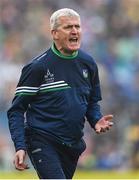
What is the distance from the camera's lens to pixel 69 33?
8.14 metres

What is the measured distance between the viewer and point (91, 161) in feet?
56.4

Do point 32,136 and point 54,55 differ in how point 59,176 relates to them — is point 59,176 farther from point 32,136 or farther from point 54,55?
point 54,55

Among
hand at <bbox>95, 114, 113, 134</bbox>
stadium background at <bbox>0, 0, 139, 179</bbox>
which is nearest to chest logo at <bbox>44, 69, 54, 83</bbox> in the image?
hand at <bbox>95, 114, 113, 134</bbox>

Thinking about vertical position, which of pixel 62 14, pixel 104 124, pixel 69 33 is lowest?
pixel 104 124

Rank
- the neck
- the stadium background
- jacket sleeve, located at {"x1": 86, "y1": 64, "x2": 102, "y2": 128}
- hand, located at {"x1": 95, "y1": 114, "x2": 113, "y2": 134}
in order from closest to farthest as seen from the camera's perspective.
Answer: hand, located at {"x1": 95, "y1": 114, "x2": 113, "y2": 134} → the neck → jacket sleeve, located at {"x1": 86, "y1": 64, "x2": 102, "y2": 128} → the stadium background

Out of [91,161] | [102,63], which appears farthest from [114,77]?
[91,161]

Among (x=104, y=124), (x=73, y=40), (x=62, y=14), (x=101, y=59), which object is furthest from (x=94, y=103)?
(x=101, y=59)

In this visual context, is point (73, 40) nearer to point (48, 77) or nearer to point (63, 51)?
point (63, 51)

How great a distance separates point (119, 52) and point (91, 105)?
400 inches

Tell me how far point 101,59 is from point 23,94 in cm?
1041

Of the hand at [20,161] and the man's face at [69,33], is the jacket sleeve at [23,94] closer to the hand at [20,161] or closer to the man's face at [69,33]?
the hand at [20,161]

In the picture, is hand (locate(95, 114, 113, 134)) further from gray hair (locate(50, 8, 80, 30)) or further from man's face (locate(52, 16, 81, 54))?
gray hair (locate(50, 8, 80, 30))

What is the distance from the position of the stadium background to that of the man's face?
26.8 feet

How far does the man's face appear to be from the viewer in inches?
320
